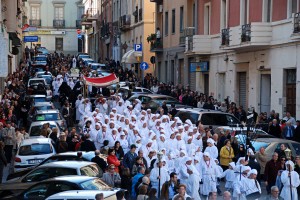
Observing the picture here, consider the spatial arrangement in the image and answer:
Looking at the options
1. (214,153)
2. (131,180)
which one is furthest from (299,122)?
(131,180)

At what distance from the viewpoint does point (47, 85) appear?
4538 centimetres

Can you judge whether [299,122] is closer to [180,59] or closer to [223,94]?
[223,94]

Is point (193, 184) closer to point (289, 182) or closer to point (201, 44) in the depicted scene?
point (289, 182)

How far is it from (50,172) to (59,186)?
1.97 metres

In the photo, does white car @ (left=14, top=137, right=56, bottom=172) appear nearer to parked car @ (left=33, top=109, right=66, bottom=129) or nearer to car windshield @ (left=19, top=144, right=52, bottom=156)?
car windshield @ (left=19, top=144, right=52, bottom=156)

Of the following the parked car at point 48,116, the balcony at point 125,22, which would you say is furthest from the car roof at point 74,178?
the balcony at point 125,22

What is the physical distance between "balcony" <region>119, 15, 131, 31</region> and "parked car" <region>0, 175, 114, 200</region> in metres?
51.9

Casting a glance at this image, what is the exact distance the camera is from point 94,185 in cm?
1670

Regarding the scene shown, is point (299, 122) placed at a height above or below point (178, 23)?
below

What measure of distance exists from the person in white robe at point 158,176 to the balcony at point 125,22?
49.0 m

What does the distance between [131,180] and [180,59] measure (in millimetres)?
30972

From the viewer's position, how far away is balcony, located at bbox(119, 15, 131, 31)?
68613 millimetres

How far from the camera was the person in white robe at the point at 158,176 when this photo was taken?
19.6 meters

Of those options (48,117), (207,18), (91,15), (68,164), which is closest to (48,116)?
(48,117)
